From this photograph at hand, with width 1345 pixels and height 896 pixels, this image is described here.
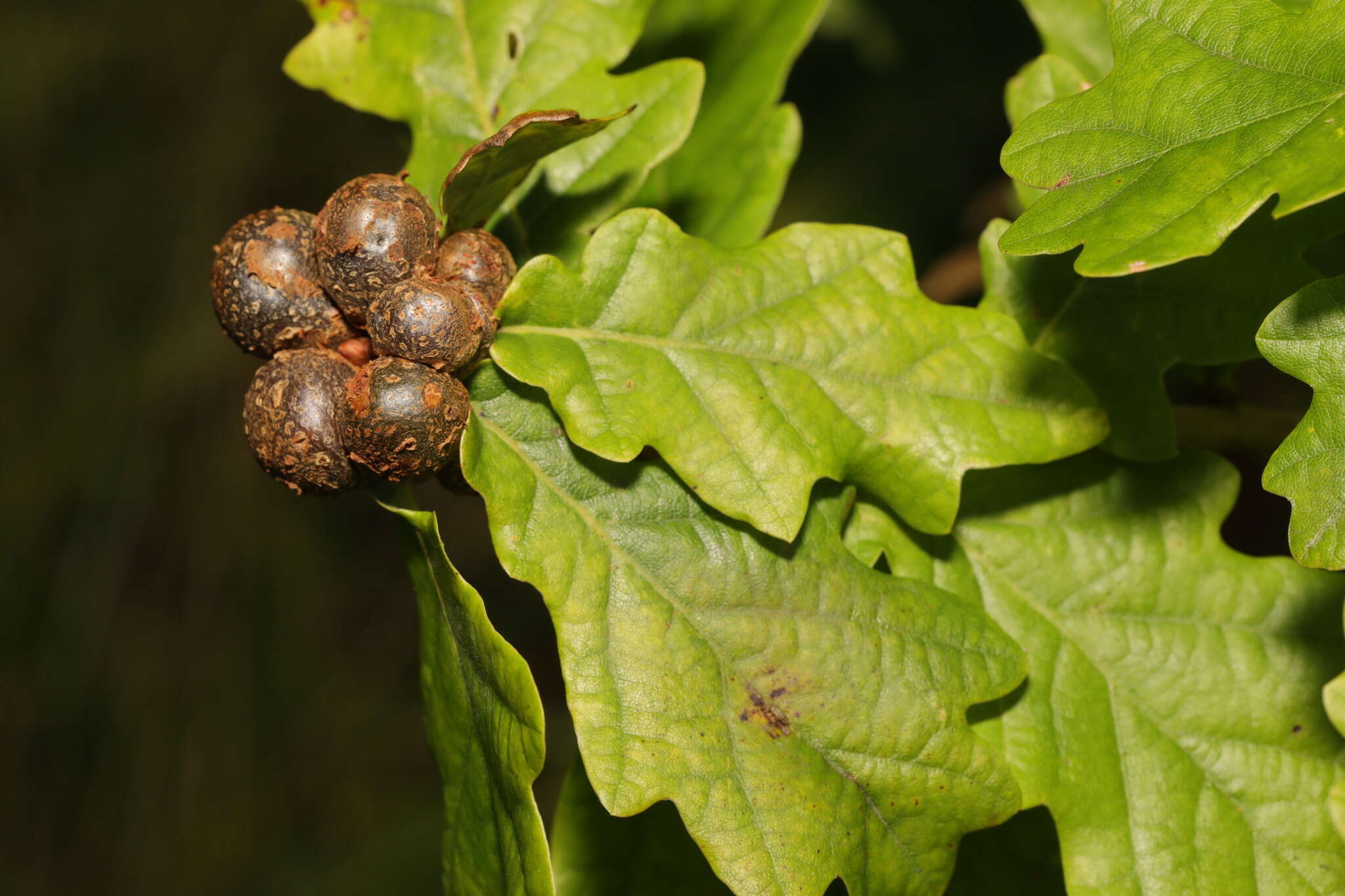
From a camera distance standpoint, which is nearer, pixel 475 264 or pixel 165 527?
pixel 475 264

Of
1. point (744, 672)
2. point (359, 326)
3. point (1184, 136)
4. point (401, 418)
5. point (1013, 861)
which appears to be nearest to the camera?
point (1184, 136)

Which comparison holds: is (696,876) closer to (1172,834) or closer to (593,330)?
(1172,834)

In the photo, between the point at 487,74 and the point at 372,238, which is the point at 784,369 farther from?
the point at 487,74

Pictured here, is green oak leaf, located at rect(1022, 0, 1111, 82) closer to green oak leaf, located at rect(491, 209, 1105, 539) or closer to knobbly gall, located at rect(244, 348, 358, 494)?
green oak leaf, located at rect(491, 209, 1105, 539)

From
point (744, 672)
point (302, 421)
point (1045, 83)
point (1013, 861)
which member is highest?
point (1045, 83)

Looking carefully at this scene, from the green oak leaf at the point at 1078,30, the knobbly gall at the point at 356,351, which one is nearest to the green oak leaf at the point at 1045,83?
the green oak leaf at the point at 1078,30

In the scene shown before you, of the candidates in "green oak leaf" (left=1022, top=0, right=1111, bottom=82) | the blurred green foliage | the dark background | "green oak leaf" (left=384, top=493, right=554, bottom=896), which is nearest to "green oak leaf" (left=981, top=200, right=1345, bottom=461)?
"green oak leaf" (left=1022, top=0, right=1111, bottom=82)

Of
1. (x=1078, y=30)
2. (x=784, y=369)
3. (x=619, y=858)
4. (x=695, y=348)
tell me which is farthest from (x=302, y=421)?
(x=1078, y=30)
